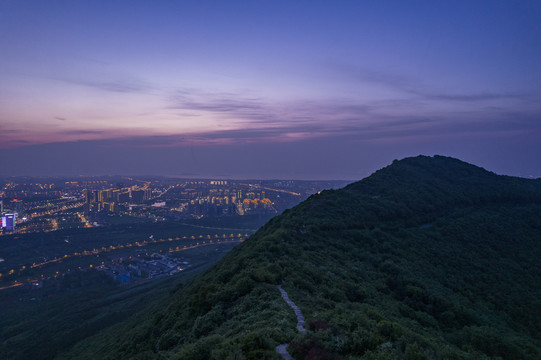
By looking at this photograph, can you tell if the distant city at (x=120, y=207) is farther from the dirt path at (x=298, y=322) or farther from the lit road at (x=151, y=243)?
the dirt path at (x=298, y=322)

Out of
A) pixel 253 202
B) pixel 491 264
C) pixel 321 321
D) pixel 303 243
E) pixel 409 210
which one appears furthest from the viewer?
pixel 253 202

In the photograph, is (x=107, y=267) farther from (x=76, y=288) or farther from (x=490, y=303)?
(x=490, y=303)

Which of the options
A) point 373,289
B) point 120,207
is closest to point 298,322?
point 373,289

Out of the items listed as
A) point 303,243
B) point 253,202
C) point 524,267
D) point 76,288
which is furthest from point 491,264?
point 253,202

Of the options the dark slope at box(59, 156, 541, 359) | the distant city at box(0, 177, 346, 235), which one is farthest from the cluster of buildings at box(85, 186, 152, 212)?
the dark slope at box(59, 156, 541, 359)

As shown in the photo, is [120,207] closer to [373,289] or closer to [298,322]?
[373,289]

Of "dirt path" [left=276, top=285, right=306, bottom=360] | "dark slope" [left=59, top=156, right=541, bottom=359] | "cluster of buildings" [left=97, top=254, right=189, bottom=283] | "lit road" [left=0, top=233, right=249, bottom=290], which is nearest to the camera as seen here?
"dirt path" [left=276, top=285, right=306, bottom=360]

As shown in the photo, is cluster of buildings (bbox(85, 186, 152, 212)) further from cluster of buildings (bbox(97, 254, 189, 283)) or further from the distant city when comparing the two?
cluster of buildings (bbox(97, 254, 189, 283))

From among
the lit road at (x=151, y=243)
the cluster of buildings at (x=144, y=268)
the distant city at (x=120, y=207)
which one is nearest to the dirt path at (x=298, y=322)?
the cluster of buildings at (x=144, y=268)
